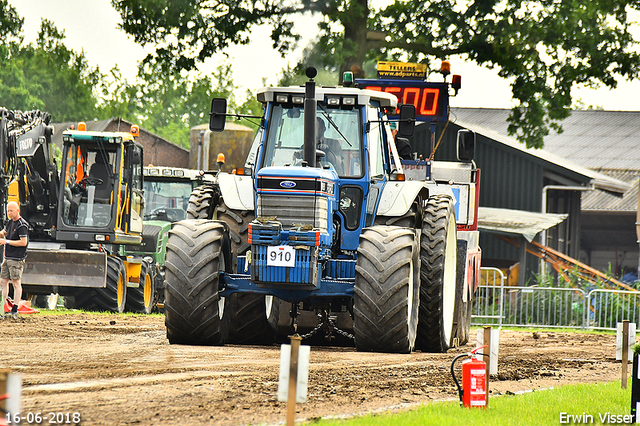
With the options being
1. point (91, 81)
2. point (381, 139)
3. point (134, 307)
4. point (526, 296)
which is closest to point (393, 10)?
point (526, 296)

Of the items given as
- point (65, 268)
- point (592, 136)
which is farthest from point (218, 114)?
point (592, 136)

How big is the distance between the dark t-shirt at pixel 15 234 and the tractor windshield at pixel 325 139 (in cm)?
584

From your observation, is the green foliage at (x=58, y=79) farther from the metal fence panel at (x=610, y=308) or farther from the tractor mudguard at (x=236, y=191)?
the tractor mudguard at (x=236, y=191)

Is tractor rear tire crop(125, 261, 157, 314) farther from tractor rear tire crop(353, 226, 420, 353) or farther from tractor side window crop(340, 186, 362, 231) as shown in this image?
tractor rear tire crop(353, 226, 420, 353)

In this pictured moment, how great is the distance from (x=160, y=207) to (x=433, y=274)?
42.6ft

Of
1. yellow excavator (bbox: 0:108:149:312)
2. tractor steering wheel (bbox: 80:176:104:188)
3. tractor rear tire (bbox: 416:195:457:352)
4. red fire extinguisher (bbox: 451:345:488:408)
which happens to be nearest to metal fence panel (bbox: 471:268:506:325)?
yellow excavator (bbox: 0:108:149:312)

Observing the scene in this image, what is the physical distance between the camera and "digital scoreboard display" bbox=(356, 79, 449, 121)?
59.9 ft

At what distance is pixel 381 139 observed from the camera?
1243 centimetres

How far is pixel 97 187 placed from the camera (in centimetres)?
2008

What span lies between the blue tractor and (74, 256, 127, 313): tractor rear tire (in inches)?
295

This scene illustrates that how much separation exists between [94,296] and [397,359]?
10582 millimetres

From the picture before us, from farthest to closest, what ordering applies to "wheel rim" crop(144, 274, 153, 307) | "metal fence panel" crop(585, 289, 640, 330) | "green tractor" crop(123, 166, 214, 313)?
"green tractor" crop(123, 166, 214, 313), "metal fence panel" crop(585, 289, 640, 330), "wheel rim" crop(144, 274, 153, 307)

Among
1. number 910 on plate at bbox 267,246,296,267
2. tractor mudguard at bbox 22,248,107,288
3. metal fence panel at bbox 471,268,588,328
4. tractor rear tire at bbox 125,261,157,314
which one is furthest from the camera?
metal fence panel at bbox 471,268,588,328

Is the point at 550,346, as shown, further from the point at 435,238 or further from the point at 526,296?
the point at 526,296
